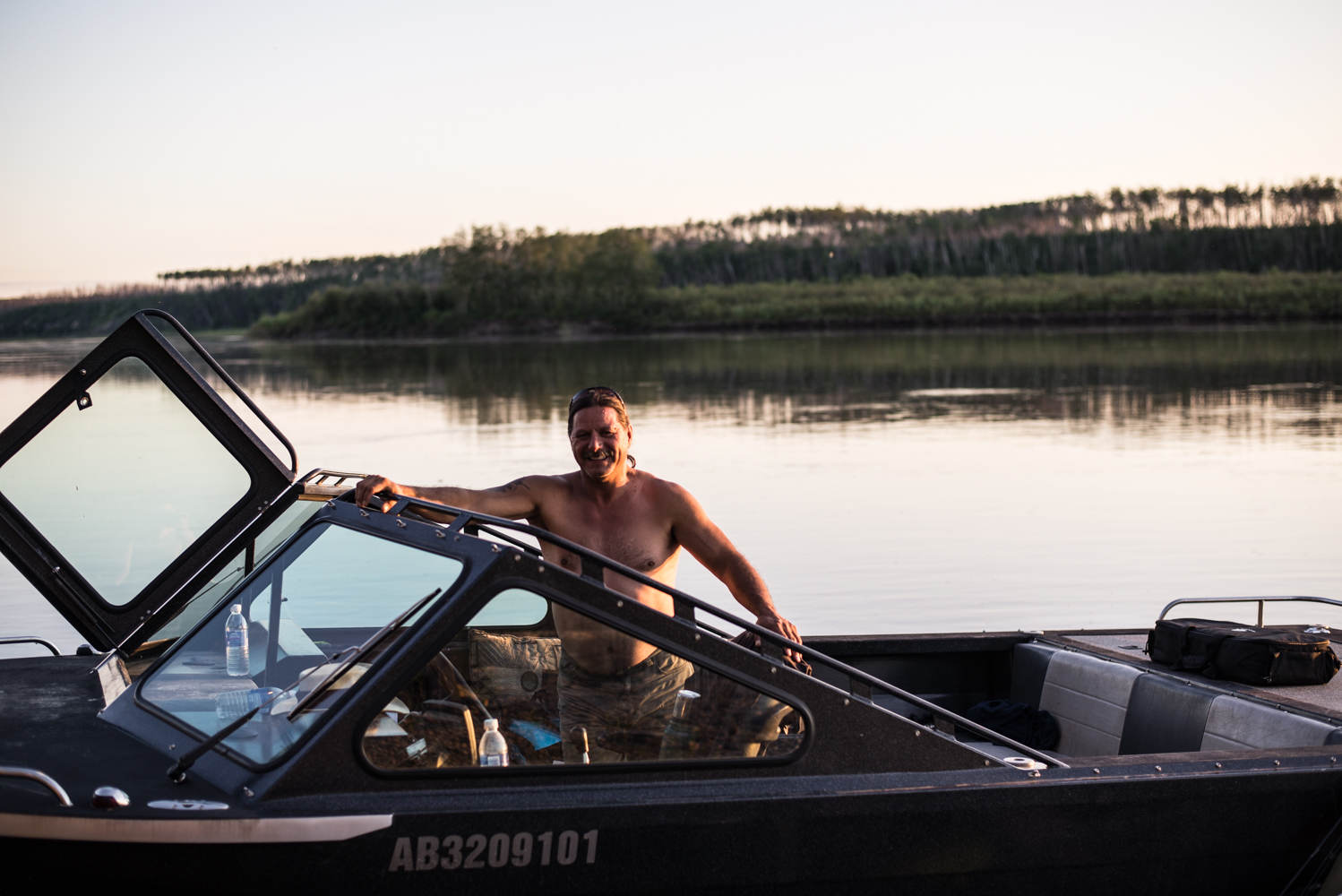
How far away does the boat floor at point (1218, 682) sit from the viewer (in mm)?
4203

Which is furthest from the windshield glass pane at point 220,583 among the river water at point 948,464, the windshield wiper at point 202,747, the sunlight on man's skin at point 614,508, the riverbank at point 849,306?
the riverbank at point 849,306

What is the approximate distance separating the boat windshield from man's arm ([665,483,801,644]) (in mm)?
1019

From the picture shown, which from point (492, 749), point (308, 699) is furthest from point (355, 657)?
point (492, 749)

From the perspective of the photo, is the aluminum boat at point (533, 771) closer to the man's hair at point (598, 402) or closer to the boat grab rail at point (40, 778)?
the boat grab rail at point (40, 778)

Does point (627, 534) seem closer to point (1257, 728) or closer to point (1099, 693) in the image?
point (1099, 693)

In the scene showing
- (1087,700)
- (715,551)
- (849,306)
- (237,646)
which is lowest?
(1087,700)

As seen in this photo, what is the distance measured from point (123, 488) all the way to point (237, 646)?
1382 mm

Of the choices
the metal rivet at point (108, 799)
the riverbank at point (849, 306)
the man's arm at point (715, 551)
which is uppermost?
the riverbank at point (849, 306)

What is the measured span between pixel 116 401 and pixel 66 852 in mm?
2234

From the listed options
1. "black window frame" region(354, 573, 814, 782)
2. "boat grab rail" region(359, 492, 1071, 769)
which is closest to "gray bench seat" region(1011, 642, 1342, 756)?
"boat grab rail" region(359, 492, 1071, 769)

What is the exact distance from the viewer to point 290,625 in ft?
13.0

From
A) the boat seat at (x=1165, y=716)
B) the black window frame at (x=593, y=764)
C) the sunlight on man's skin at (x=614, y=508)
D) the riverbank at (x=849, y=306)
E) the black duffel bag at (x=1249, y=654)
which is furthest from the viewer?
the riverbank at (x=849, y=306)

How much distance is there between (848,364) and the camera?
4262cm

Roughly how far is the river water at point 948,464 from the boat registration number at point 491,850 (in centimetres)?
585
